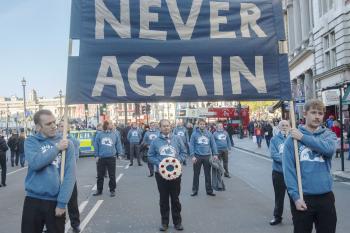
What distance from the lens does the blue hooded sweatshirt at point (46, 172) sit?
4691mm

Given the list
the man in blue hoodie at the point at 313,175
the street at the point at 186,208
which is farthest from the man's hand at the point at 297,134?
the street at the point at 186,208

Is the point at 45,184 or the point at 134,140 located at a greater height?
the point at 134,140

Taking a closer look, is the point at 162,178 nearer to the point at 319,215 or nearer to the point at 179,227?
the point at 179,227

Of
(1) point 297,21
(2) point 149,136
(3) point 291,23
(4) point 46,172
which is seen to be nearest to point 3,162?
(2) point 149,136

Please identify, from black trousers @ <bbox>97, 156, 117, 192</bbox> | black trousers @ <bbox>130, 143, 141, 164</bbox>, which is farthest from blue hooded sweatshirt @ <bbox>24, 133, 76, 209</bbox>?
black trousers @ <bbox>130, 143, 141, 164</bbox>

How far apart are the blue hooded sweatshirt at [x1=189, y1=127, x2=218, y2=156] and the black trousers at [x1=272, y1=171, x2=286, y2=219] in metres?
3.64

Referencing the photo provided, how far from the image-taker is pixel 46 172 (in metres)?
4.79

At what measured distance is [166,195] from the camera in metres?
8.06

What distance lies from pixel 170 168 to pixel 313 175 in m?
3.57

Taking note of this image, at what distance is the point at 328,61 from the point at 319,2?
4228 millimetres

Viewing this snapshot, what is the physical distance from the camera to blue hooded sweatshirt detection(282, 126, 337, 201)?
4656 mm

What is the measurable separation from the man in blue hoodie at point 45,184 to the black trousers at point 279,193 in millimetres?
4605

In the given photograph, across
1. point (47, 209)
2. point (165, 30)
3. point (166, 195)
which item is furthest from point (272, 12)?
point (47, 209)

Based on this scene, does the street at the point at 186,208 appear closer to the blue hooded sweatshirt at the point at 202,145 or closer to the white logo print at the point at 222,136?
the blue hooded sweatshirt at the point at 202,145
